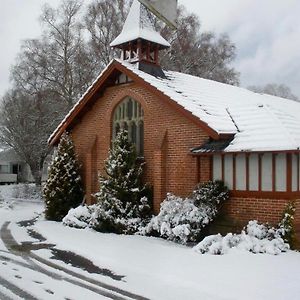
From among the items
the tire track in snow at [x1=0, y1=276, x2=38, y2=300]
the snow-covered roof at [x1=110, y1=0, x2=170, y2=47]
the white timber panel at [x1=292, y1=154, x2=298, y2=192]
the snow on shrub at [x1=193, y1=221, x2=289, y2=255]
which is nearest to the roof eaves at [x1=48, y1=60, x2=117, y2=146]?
the snow-covered roof at [x1=110, y1=0, x2=170, y2=47]

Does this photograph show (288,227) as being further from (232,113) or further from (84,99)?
(84,99)

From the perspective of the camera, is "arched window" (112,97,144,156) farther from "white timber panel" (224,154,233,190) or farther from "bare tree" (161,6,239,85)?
"bare tree" (161,6,239,85)

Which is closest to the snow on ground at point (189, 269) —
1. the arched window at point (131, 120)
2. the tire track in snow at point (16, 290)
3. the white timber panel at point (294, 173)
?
the tire track in snow at point (16, 290)

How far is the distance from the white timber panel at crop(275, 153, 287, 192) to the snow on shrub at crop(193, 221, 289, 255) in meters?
1.23

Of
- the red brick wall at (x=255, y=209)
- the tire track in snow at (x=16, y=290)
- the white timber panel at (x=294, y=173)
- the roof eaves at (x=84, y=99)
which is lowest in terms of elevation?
the tire track in snow at (x=16, y=290)

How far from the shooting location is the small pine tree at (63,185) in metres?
18.4

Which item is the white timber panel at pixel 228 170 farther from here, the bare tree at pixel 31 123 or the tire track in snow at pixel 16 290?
the bare tree at pixel 31 123

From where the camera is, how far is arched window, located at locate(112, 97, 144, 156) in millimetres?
16812

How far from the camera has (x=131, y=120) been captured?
17.2 m

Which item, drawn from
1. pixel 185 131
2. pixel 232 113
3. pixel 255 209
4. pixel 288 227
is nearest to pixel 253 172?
pixel 255 209

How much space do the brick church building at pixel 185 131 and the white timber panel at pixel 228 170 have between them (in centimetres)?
3

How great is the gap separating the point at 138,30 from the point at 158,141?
16.9ft

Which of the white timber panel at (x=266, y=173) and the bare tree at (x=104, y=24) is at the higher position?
the bare tree at (x=104, y=24)

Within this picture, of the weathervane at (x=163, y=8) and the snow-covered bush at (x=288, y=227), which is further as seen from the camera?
the snow-covered bush at (x=288, y=227)
